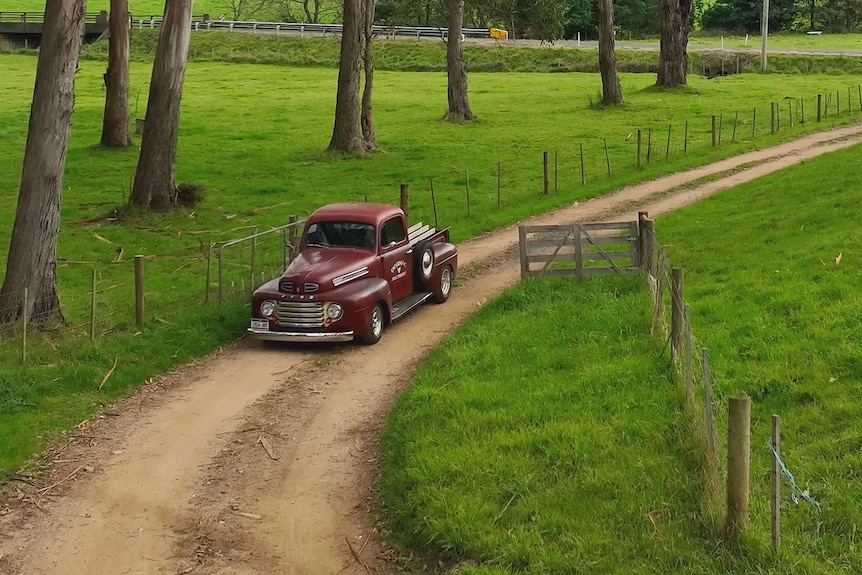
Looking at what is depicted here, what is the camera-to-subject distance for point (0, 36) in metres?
71.5

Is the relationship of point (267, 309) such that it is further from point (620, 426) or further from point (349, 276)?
point (620, 426)

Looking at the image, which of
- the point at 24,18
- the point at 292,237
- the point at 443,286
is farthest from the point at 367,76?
the point at 24,18

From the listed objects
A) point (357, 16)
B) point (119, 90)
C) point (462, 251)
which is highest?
point (357, 16)

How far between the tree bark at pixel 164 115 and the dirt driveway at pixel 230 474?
34.3ft

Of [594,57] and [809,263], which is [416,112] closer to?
[594,57]

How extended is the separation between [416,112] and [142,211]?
65.0 ft

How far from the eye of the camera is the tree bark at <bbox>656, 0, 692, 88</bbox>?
1832 inches

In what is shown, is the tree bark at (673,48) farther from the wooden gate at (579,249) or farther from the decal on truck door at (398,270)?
the decal on truck door at (398,270)

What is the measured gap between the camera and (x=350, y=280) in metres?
14.1

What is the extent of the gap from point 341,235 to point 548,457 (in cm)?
680

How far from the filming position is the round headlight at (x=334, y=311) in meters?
13.6

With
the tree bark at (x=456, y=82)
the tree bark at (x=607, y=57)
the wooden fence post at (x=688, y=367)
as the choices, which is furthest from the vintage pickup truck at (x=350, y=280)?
the tree bark at (x=607, y=57)

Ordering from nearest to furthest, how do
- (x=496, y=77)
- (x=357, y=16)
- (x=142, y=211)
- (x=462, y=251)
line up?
(x=462, y=251) → (x=142, y=211) → (x=357, y=16) → (x=496, y=77)

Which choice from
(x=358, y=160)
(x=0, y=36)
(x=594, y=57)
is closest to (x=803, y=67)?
(x=594, y=57)
